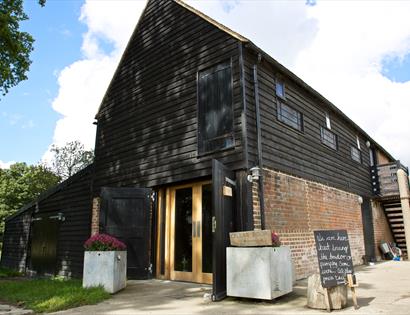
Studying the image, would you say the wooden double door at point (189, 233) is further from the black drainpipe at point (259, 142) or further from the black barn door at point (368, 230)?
the black barn door at point (368, 230)

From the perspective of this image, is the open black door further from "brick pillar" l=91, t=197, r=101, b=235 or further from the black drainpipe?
"brick pillar" l=91, t=197, r=101, b=235

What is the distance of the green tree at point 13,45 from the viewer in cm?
1219

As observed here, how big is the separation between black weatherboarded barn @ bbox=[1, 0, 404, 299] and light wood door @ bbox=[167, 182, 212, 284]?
3 centimetres

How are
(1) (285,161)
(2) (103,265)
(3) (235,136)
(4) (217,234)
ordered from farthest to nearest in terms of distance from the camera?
(1) (285,161) → (3) (235,136) → (2) (103,265) → (4) (217,234)

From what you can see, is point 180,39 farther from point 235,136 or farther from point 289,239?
point 289,239

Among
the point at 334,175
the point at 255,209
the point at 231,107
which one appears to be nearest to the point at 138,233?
the point at 255,209

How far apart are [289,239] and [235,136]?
282cm

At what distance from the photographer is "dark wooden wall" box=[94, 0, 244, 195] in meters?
9.04

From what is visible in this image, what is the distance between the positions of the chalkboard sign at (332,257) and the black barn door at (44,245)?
10996mm

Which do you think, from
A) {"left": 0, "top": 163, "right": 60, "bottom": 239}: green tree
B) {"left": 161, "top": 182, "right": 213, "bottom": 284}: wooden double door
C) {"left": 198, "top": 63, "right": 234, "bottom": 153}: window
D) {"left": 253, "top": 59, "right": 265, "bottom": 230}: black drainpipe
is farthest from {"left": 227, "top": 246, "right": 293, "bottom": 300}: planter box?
{"left": 0, "top": 163, "right": 60, "bottom": 239}: green tree

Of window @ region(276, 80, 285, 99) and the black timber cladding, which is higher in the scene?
window @ region(276, 80, 285, 99)

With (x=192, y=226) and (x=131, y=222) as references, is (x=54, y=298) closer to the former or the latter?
(x=131, y=222)

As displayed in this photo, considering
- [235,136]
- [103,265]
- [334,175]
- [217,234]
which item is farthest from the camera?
[334,175]

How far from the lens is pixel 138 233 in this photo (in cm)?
954
